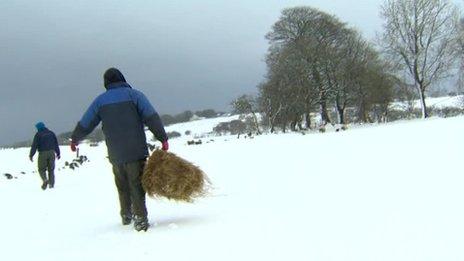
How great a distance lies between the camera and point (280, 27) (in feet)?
186

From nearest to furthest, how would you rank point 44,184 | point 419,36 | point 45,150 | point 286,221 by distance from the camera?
point 286,221
point 44,184
point 45,150
point 419,36

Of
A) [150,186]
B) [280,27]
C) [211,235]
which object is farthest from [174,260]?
[280,27]

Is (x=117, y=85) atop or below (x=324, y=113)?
atop

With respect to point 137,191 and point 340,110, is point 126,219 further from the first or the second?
point 340,110

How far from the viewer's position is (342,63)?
183 feet

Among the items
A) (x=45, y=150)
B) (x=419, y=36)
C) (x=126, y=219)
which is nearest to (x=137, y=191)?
(x=126, y=219)

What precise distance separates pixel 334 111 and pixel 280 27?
1329 centimetres

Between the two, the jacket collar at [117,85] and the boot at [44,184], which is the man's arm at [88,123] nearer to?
the jacket collar at [117,85]

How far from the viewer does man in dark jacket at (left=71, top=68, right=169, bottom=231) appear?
722cm

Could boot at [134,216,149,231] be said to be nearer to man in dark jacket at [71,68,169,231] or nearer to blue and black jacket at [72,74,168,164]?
man in dark jacket at [71,68,169,231]

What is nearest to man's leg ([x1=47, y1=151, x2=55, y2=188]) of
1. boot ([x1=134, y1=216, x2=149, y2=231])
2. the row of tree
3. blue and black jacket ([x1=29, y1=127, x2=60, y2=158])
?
blue and black jacket ([x1=29, y1=127, x2=60, y2=158])

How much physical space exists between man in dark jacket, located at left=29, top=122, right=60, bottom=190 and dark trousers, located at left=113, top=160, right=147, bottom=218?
9343mm

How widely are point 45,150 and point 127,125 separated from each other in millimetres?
10007

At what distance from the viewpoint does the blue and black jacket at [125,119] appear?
7.23 meters
